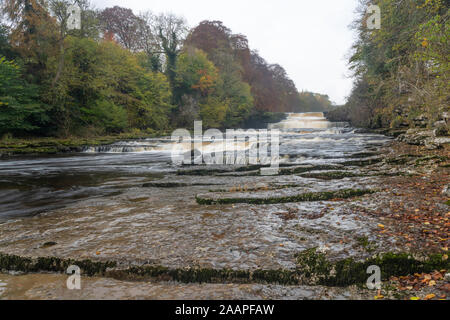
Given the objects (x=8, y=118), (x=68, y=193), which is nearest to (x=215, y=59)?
(x=8, y=118)

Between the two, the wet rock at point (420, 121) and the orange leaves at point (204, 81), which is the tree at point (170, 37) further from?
the wet rock at point (420, 121)

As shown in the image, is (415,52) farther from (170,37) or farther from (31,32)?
(170,37)

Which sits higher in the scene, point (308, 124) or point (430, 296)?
point (308, 124)

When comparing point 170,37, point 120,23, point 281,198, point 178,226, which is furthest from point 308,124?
point 178,226

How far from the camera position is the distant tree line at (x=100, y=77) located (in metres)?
19.6

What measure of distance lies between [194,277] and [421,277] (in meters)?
1.74

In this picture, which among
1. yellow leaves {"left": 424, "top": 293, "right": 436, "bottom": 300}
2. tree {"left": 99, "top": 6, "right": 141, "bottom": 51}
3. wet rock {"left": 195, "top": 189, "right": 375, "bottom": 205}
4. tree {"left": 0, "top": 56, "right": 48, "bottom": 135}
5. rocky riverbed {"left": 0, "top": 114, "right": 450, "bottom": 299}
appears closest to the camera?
yellow leaves {"left": 424, "top": 293, "right": 436, "bottom": 300}

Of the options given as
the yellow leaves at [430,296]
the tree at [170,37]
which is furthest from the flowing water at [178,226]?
the tree at [170,37]

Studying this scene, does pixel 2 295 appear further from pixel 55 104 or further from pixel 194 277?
pixel 55 104

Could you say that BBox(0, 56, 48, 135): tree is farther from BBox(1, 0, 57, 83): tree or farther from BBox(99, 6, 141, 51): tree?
BBox(99, 6, 141, 51): tree

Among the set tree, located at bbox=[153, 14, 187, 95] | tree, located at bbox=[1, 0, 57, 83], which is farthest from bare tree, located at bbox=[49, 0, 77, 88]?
tree, located at bbox=[153, 14, 187, 95]

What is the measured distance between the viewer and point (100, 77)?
22.6 m

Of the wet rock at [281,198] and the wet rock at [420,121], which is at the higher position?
the wet rock at [420,121]

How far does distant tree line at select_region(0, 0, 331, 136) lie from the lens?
19.6m
